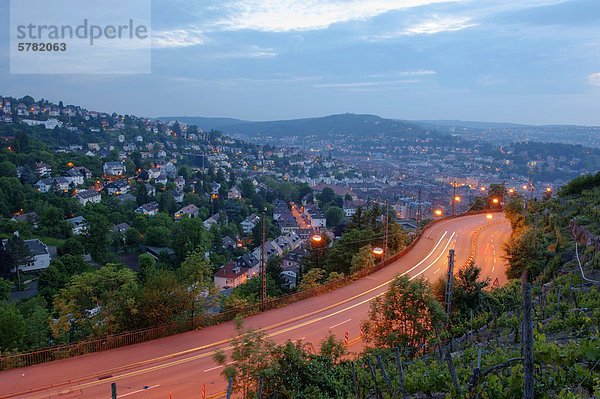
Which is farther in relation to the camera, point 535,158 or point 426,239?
point 535,158

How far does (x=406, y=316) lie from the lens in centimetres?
910

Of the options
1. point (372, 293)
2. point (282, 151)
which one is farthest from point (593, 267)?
point (282, 151)

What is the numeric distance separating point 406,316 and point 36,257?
1644 inches

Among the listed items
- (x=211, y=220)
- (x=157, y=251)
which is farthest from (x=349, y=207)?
(x=157, y=251)

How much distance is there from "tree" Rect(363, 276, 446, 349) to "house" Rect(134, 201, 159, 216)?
5801 cm

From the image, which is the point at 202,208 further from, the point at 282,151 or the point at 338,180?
the point at 282,151

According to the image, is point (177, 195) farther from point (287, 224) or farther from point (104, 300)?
point (104, 300)

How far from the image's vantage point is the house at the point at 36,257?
3941 centimetres

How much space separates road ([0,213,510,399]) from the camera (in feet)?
28.4

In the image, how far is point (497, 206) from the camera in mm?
37719

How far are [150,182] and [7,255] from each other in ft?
143

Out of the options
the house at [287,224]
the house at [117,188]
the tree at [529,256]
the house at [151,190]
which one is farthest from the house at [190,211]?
the tree at [529,256]

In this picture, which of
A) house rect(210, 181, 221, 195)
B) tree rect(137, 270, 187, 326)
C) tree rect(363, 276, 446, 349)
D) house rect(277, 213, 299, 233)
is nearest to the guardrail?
tree rect(137, 270, 187, 326)

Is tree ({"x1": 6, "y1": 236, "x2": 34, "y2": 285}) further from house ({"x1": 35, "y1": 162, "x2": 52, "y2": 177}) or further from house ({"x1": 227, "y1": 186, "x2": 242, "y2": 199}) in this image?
house ({"x1": 227, "y1": 186, "x2": 242, "y2": 199})
